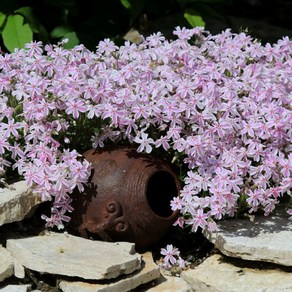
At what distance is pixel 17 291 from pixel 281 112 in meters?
1.42

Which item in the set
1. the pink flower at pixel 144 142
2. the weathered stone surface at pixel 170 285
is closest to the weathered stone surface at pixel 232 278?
the weathered stone surface at pixel 170 285

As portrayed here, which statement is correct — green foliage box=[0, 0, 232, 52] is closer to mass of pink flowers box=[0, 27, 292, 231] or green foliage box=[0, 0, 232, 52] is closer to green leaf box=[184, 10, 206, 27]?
green leaf box=[184, 10, 206, 27]

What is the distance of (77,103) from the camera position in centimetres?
362

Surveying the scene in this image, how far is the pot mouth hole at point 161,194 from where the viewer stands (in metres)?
3.83

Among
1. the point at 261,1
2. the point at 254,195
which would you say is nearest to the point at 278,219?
the point at 254,195

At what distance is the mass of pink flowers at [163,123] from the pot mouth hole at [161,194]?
79 mm

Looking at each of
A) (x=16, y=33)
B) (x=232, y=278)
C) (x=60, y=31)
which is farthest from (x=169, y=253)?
(x=60, y=31)

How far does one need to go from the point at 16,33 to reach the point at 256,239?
185 cm

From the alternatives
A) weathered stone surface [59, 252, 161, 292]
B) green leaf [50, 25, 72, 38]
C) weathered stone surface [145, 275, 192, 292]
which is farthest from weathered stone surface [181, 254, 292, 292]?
green leaf [50, 25, 72, 38]

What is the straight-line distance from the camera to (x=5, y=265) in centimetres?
335

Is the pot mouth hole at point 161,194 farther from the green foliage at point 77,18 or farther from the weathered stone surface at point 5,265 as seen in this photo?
the green foliage at point 77,18

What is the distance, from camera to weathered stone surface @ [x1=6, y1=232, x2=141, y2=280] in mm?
3299

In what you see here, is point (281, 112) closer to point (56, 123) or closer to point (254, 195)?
point (254, 195)

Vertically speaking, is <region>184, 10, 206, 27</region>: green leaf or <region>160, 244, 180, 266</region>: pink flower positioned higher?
<region>184, 10, 206, 27</region>: green leaf
